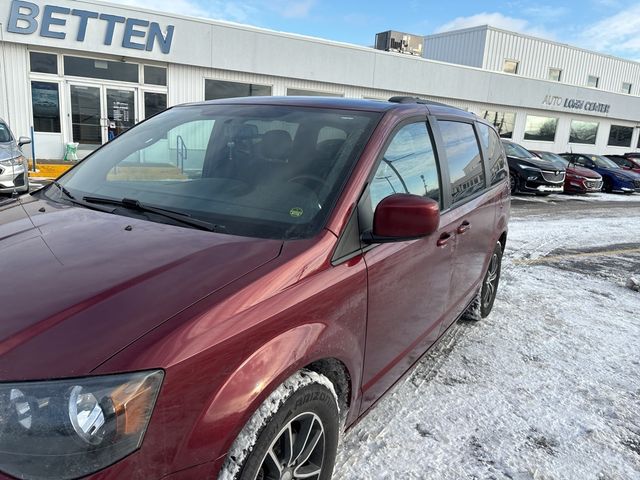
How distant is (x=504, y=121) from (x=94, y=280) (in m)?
Answer: 26.2

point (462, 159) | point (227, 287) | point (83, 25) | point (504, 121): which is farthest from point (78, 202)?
point (504, 121)

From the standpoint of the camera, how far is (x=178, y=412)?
137cm

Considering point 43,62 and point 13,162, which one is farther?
point 43,62

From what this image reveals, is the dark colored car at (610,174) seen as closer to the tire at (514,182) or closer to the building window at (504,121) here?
the building window at (504,121)

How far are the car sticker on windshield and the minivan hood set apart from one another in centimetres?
23

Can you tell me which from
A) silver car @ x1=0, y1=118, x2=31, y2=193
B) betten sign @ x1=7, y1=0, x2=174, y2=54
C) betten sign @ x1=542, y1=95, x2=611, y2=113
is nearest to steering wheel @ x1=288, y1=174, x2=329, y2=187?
silver car @ x1=0, y1=118, x2=31, y2=193

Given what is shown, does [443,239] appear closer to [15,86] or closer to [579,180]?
[15,86]

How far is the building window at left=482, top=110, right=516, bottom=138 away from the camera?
2453 cm

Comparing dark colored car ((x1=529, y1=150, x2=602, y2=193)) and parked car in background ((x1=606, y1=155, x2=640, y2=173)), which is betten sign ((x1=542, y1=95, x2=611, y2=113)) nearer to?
parked car in background ((x1=606, y1=155, x2=640, y2=173))

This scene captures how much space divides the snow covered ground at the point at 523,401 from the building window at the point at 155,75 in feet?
46.2

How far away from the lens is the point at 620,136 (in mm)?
31156

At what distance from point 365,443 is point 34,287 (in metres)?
1.74

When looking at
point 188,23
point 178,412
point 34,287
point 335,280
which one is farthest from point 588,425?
point 188,23

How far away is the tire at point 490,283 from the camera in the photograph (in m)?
4.25
